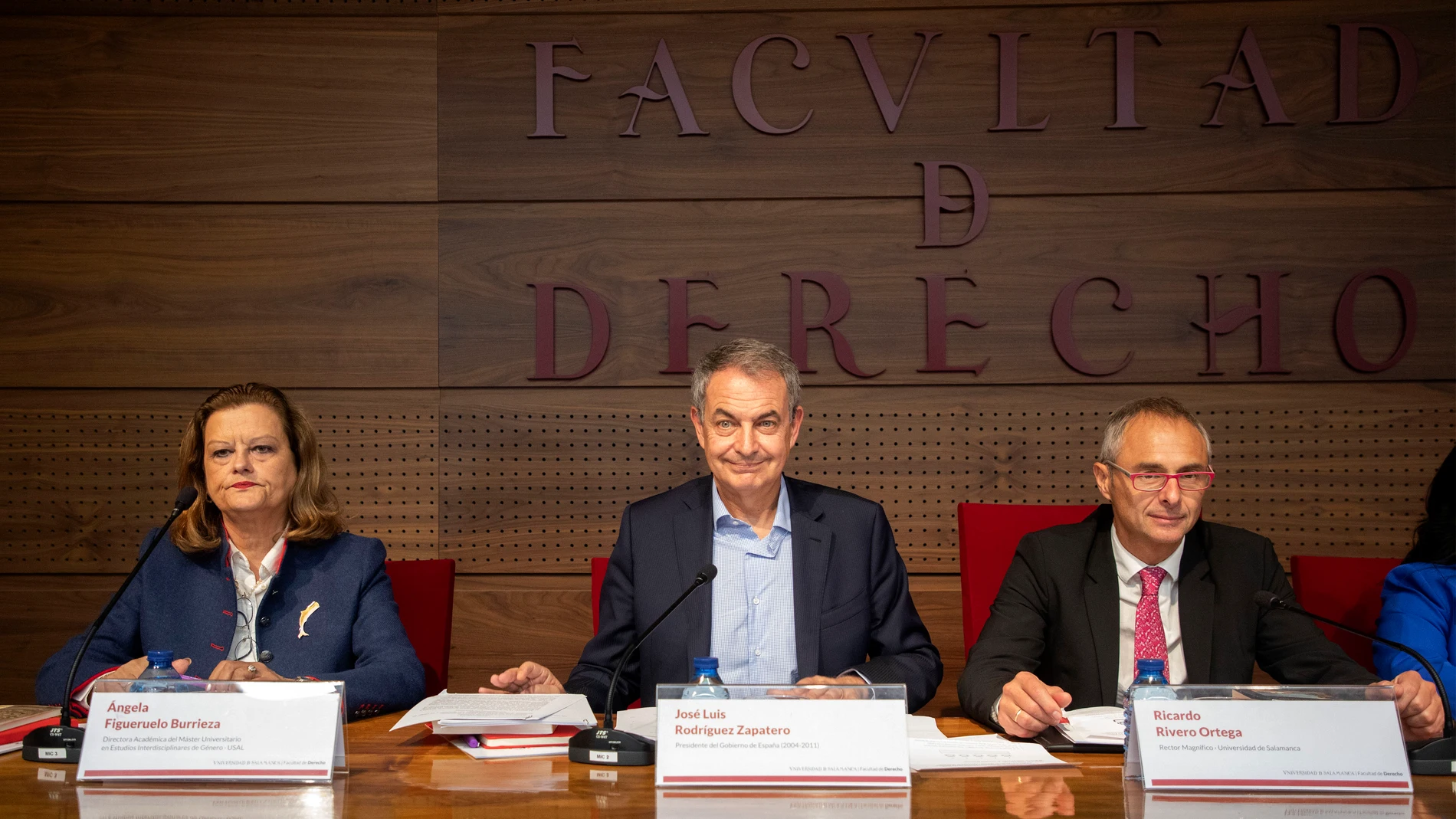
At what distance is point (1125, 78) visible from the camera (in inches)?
125

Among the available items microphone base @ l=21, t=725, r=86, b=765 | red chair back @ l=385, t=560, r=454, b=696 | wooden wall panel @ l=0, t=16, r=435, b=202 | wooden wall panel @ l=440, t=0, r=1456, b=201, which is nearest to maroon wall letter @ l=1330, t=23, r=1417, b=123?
wooden wall panel @ l=440, t=0, r=1456, b=201

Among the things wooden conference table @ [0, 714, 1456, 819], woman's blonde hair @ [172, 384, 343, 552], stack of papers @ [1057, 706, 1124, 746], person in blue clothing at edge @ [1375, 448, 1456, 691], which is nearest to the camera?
wooden conference table @ [0, 714, 1456, 819]

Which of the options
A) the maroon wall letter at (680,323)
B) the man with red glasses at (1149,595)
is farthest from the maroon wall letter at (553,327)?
the man with red glasses at (1149,595)

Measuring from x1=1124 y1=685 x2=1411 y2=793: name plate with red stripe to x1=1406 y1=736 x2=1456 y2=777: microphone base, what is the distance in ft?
0.51

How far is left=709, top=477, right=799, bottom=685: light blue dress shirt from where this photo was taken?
7.41ft

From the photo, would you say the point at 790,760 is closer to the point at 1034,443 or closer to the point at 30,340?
the point at 1034,443

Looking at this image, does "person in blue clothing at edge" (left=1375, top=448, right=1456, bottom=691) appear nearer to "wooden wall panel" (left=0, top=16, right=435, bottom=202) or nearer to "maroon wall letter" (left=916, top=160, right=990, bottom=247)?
"maroon wall letter" (left=916, top=160, right=990, bottom=247)

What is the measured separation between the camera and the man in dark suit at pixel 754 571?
88.2 inches

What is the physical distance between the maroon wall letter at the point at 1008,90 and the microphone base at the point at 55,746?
2685 mm

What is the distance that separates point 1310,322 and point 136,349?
3383mm

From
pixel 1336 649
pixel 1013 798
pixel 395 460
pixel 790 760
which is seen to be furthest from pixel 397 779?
pixel 395 460

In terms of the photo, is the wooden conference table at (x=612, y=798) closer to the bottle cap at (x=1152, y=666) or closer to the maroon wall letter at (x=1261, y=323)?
Answer: the bottle cap at (x=1152, y=666)

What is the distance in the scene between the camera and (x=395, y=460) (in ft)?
10.7

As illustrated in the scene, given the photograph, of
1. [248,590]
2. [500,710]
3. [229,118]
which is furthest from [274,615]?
[229,118]
